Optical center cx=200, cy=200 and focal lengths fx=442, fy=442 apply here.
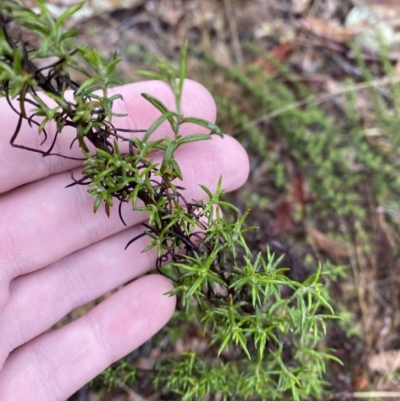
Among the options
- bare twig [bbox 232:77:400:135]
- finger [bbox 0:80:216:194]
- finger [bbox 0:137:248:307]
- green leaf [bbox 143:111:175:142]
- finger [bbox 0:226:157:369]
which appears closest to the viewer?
green leaf [bbox 143:111:175:142]

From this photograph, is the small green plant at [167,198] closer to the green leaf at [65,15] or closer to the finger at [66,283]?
the green leaf at [65,15]

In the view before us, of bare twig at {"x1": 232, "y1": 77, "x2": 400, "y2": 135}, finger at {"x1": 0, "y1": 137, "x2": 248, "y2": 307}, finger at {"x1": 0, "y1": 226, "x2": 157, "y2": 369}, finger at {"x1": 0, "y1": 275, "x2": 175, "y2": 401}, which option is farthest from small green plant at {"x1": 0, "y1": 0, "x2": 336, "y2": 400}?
bare twig at {"x1": 232, "y1": 77, "x2": 400, "y2": 135}

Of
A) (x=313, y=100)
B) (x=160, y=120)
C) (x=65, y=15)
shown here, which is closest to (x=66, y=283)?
(x=160, y=120)

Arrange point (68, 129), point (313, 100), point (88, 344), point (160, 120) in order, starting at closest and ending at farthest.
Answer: point (160, 120) < point (68, 129) < point (88, 344) < point (313, 100)

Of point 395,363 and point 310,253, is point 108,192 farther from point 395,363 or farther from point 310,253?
point 395,363

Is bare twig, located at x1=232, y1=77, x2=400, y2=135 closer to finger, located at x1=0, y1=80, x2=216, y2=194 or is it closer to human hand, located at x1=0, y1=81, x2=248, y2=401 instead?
human hand, located at x1=0, y1=81, x2=248, y2=401

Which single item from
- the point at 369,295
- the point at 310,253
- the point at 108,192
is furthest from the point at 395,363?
the point at 108,192

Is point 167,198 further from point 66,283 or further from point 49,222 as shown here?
point 66,283
